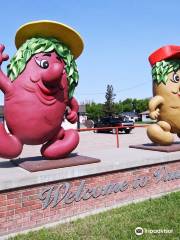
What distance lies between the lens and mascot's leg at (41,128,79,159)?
6.28 meters

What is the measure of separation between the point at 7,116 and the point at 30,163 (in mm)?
984

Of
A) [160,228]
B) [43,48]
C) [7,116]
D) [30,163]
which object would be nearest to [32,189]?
[30,163]

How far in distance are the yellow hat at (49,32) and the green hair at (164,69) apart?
2.65m

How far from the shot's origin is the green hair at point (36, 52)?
5.80 metres

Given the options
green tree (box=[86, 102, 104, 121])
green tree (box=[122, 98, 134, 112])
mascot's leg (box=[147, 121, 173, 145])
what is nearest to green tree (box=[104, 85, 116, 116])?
green tree (box=[86, 102, 104, 121])

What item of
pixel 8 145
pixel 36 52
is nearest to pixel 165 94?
pixel 36 52

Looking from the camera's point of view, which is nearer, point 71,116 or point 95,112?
point 71,116

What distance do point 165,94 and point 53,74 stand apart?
3.64 metres

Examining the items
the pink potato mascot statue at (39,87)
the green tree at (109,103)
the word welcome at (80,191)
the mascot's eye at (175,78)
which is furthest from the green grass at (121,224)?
the green tree at (109,103)

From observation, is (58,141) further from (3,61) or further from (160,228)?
(160,228)

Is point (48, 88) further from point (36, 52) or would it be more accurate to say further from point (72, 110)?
point (72, 110)

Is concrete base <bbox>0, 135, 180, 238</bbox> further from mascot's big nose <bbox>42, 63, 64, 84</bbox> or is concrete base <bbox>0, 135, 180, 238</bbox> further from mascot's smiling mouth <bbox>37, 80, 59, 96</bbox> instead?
mascot's big nose <bbox>42, 63, 64, 84</bbox>

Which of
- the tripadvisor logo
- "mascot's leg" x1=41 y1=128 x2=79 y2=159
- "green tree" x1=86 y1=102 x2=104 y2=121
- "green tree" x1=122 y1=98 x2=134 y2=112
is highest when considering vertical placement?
"green tree" x1=122 y1=98 x2=134 y2=112

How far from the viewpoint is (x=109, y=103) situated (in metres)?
69.1
